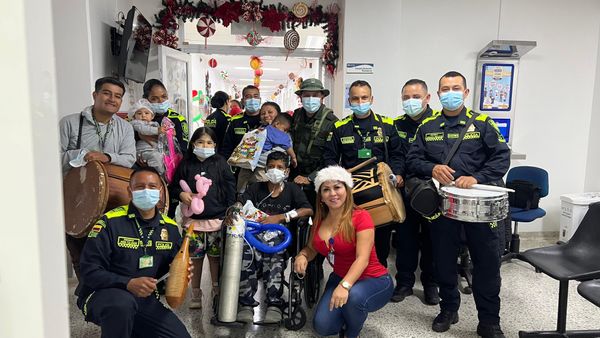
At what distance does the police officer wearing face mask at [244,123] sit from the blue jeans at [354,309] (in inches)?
79.9

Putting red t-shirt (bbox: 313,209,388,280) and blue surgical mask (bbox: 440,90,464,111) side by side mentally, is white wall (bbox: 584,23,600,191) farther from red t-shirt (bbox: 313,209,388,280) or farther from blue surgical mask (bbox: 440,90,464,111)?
red t-shirt (bbox: 313,209,388,280)

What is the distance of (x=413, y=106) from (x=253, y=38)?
2.52 meters

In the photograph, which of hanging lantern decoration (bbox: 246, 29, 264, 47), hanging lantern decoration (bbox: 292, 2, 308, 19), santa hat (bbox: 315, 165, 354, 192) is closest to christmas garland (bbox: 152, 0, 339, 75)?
hanging lantern decoration (bbox: 292, 2, 308, 19)

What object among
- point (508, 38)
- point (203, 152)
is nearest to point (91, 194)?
point (203, 152)

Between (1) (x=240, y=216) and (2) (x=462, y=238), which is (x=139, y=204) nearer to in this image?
(1) (x=240, y=216)

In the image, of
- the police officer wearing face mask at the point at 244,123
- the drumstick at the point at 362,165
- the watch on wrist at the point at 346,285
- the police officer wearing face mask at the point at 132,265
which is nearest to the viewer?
the police officer wearing face mask at the point at 132,265

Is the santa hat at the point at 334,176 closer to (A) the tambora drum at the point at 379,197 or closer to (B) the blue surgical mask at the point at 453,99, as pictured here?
(A) the tambora drum at the point at 379,197

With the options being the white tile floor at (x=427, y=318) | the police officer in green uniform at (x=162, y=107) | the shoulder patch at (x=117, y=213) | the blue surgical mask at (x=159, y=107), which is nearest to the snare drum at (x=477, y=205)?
the white tile floor at (x=427, y=318)

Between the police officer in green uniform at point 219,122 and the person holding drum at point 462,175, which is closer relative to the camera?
→ the person holding drum at point 462,175

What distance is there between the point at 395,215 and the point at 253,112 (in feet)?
6.33

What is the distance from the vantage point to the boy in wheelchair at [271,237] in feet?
8.45

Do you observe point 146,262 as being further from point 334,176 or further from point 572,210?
point 572,210

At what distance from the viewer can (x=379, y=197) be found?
8.94ft

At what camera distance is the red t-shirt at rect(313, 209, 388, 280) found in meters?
2.40
